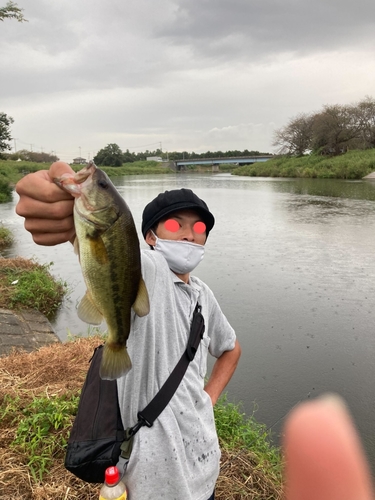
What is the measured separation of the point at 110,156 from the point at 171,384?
70978 millimetres

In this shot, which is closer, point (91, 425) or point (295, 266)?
point (91, 425)

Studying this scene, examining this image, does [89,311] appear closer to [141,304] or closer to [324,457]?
[141,304]

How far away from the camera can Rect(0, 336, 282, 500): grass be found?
8.33 ft

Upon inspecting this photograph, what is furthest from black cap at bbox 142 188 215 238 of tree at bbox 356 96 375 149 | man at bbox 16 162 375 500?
tree at bbox 356 96 375 149

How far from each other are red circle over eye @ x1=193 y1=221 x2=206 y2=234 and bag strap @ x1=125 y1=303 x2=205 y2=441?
0.43 metres

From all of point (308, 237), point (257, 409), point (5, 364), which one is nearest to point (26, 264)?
point (5, 364)

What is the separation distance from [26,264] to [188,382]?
6.98 meters

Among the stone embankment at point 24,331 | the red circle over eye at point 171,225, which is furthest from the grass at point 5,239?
the red circle over eye at point 171,225

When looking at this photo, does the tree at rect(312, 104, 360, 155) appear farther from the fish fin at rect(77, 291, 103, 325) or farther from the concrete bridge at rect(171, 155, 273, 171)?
the fish fin at rect(77, 291, 103, 325)

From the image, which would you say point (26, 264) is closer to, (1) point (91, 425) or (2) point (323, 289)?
(2) point (323, 289)

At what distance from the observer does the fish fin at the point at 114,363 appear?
1.55 metres

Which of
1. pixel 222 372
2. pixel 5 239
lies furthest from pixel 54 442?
pixel 5 239

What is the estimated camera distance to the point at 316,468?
1.78 feet

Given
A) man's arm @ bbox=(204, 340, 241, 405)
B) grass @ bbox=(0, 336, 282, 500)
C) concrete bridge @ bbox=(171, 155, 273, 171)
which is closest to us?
man's arm @ bbox=(204, 340, 241, 405)
